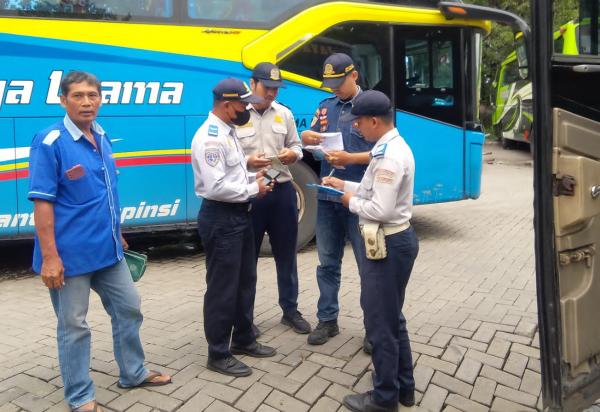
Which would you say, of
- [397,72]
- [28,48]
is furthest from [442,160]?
[28,48]

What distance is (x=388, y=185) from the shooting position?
2.61 m

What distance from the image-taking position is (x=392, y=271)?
2.72 m

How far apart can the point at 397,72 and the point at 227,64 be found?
197 cm

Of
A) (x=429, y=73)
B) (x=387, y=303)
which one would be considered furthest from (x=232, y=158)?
(x=429, y=73)

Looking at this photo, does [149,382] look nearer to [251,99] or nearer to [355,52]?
Result: [251,99]

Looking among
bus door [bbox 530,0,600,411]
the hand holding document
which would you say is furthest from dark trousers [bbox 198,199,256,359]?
bus door [bbox 530,0,600,411]

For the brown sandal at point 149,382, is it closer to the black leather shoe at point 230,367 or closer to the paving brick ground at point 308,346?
the paving brick ground at point 308,346

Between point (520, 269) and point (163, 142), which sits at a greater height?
point (163, 142)

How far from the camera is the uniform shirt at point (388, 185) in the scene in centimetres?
262

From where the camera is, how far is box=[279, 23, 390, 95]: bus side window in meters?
6.04

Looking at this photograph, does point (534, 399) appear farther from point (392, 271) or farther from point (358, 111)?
point (358, 111)

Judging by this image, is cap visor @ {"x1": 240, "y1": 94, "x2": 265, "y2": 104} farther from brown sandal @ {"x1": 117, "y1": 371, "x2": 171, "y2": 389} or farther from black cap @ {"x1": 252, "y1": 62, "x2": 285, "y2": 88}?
brown sandal @ {"x1": 117, "y1": 371, "x2": 171, "y2": 389}

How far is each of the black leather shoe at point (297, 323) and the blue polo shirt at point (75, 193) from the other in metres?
1.59

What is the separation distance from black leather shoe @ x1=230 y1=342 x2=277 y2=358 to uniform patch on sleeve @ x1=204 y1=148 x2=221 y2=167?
130cm
